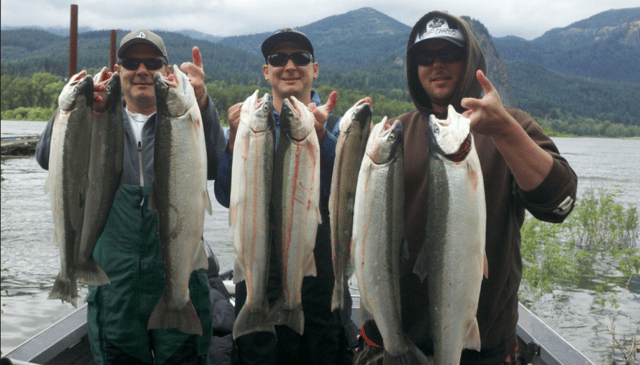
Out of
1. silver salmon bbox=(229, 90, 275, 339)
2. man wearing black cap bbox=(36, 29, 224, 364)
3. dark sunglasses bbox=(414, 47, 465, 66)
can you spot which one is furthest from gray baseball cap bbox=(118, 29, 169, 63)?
dark sunglasses bbox=(414, 47, 465, 66)

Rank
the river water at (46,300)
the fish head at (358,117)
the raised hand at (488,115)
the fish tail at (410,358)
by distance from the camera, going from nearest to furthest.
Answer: the raised hand at (488,115) < the fish tail at (410,358) < the fish head at (358,117) < the river water at (46,300)

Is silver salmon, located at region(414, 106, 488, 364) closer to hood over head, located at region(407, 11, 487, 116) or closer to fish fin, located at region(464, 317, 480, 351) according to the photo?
fish fin, located at region(464, 317, 480, 351)

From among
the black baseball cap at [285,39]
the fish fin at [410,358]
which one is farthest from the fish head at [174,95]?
the fish fin at [410,358]

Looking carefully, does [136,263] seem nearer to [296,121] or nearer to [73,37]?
[296,121]

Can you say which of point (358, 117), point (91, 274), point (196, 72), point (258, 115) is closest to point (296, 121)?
point (258, 115)

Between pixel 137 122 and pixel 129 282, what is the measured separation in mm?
1254

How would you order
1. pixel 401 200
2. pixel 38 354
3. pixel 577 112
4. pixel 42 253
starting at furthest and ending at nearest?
pixel 577 112
pixel 42 253
pixel 38 354
pixel 401 200

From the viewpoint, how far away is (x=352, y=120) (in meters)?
2.95

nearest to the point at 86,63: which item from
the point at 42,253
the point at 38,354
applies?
the point at 42,253

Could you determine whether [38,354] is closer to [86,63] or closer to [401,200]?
[401,200]

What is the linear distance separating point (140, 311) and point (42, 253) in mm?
15760

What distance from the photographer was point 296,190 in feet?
9.82

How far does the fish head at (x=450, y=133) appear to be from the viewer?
99.9 inches

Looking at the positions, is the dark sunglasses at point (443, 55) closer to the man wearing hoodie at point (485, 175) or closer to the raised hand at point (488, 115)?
the man wearing hoodie at point (485, 175)
